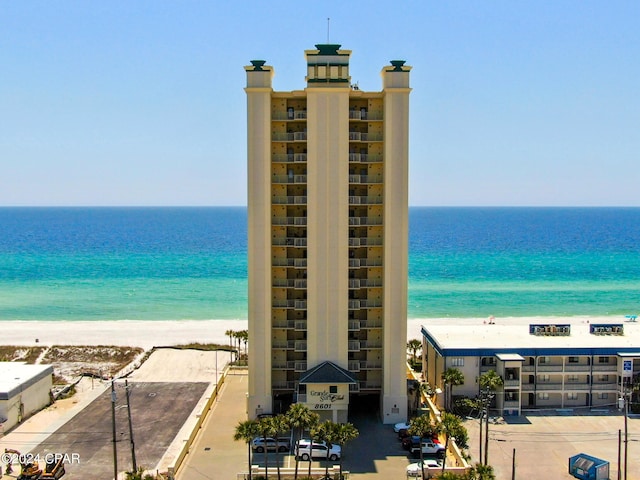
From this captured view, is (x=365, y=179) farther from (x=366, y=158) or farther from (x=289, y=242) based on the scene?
(x=289, y=242)

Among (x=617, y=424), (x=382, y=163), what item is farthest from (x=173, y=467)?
(x=617, y=424)

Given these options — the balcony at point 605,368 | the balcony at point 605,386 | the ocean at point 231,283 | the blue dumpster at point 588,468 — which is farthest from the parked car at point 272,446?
the ocean at point 231,283

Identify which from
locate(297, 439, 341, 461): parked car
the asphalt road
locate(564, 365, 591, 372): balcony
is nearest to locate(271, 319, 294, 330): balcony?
locate(297, 439, 341, 461): parked car

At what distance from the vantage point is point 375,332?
142 feet

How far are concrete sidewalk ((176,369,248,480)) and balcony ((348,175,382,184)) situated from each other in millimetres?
18526

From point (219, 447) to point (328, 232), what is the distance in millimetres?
15484

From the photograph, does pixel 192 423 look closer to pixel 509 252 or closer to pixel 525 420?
pixel 525 420

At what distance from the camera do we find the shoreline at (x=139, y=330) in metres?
73.5

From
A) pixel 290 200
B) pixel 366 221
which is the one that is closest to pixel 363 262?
pixel 366 221

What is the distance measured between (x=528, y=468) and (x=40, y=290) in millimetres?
105300

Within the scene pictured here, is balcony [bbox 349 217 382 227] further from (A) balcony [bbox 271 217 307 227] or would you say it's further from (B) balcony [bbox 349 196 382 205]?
(A) balcony [bbox 271 217 307 227]

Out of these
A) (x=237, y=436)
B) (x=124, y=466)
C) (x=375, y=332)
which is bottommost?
(x=124, y=466)

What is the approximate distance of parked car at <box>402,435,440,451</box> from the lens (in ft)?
119

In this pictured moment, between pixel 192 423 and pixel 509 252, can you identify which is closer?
pixel 192 423
